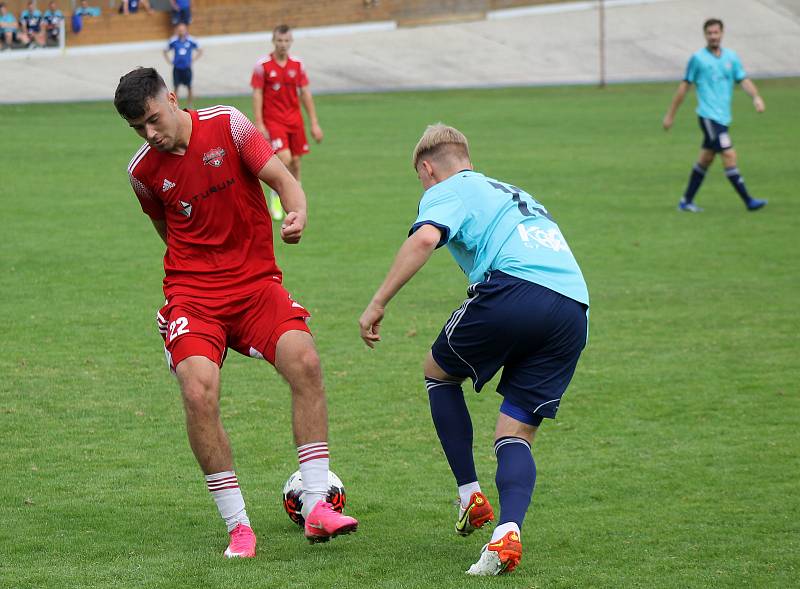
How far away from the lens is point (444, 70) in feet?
156

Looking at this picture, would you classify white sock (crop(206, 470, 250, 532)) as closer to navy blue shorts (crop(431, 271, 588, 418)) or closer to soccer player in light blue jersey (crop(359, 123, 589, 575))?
soccer player in light blue jersey (crop(359, 123, 589, 575))

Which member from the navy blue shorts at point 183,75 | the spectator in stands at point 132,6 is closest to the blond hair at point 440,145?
the navy blue shorts at point 183,75

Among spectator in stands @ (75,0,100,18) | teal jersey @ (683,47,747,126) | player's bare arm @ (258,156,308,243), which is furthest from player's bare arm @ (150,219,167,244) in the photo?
spectator in stands @ (75,0,100,18)

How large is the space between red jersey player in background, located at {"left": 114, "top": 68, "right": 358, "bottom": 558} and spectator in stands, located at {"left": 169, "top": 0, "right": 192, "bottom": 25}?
46.2 metres

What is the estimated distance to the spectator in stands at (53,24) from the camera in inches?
1852

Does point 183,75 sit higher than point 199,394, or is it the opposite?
point 199,394

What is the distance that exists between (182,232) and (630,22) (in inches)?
2008

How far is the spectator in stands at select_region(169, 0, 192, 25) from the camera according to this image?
1977 inches

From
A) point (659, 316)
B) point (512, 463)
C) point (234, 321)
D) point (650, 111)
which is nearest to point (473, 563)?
point (512, 463)

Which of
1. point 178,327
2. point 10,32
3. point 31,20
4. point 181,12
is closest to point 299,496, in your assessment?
point 178,327

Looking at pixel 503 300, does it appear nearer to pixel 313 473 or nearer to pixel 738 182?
pixel 313 473

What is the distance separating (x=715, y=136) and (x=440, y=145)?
12091mm

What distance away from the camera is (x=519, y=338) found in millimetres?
5227

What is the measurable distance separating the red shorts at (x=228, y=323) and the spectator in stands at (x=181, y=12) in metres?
46.4
